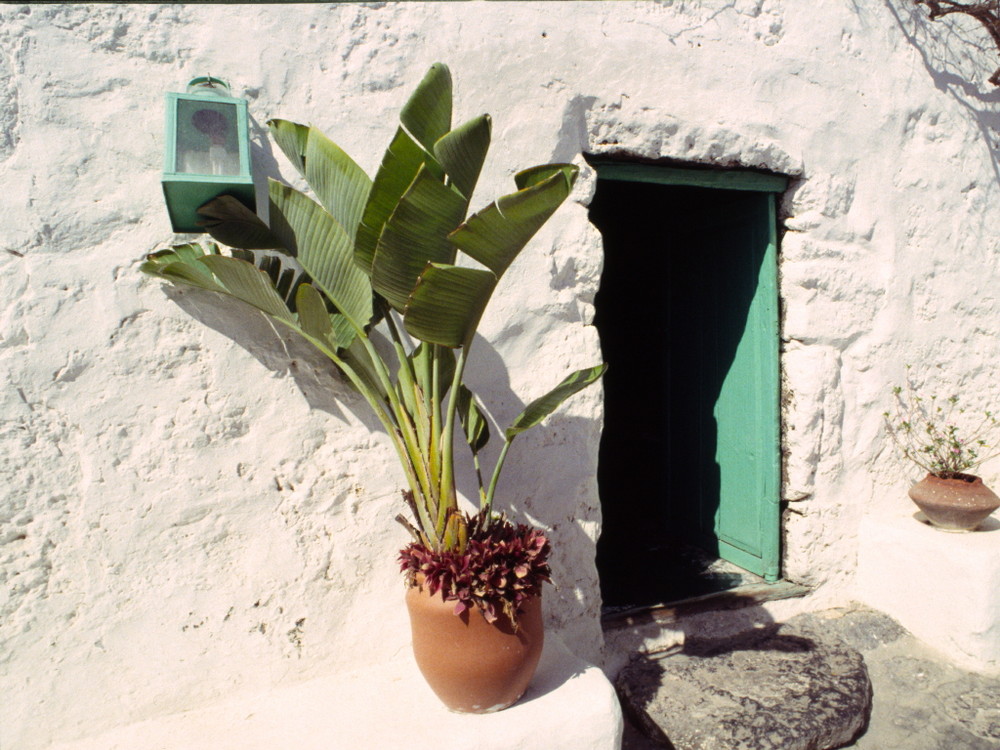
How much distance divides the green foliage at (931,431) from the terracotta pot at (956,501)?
104 mm

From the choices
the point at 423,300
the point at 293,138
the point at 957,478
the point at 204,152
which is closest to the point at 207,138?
the point at 204,152

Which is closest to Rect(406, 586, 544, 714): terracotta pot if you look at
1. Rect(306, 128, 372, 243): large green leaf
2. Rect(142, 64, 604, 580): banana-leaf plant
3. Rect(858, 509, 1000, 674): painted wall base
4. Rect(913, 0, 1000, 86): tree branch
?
Rect(142, 64, 604, 580): banana-leaf plant

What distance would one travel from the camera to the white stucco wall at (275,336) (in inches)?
79.8

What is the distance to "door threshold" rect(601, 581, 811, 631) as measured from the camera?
2.87 metres

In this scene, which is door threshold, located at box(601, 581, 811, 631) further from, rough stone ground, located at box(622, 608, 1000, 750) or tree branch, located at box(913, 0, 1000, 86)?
tree branch, located at box(913, 0, 1000, 86)

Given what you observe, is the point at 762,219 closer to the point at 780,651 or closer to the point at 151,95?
the point at 780,651

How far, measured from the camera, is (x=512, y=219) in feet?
5.37

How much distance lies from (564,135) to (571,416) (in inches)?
40.3

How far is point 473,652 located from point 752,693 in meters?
1.20

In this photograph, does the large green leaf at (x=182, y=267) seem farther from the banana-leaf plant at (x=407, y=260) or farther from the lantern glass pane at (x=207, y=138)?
the lantern glass pane at (x=207, y=138)

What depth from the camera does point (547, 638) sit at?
246cm

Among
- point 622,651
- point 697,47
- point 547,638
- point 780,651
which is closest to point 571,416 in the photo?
point 547,638

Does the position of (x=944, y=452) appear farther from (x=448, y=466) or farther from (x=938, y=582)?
(x=448, y=466)

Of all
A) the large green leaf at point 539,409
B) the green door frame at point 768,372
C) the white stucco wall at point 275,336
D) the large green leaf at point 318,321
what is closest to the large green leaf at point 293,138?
the white stucco wall at point 275,336
